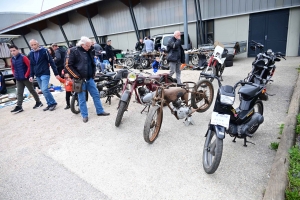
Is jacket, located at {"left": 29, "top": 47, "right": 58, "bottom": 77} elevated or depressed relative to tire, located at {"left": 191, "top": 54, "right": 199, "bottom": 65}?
elevated

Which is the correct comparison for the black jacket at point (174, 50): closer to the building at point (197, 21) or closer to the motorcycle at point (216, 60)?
the motorcycle at point (216, 60)

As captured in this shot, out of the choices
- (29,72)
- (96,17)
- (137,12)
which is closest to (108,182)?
(29,72)

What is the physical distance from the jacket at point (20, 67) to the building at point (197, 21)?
28.3 ft

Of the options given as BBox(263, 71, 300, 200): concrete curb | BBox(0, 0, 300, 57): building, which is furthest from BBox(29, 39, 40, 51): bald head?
BBox(0, 0, 300, 57): building

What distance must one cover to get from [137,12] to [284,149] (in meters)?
16.8

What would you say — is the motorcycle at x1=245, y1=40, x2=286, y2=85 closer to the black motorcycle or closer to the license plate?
the license plate

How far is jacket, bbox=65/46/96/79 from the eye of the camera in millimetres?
4039

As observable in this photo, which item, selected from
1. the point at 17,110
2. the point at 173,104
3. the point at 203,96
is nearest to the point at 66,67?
the point at 173,104

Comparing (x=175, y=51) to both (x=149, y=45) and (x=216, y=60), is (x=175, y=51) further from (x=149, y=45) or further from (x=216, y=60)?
(x=149, y=45)

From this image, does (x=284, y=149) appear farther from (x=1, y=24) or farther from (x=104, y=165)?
(x=1, y=24)

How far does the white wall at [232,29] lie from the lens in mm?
12125

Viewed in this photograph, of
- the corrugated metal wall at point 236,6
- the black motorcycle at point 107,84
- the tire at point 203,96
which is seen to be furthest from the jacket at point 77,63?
the corrugated metal wall at point 236,6

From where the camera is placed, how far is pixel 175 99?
3611 mm

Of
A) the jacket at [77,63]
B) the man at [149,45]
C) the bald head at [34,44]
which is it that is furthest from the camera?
the man at [149,45]
